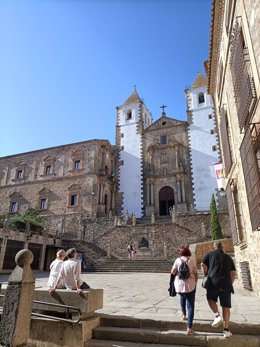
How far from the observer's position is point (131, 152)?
3356 centimetres

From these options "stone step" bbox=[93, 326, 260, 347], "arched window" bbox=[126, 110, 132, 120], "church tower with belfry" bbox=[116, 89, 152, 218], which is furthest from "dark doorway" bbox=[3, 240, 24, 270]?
"arched window" bbox=[126, 110, 132, 120]

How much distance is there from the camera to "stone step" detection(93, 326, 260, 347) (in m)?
4.17

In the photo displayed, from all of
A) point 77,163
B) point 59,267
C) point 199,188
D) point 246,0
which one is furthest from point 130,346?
point 77,163

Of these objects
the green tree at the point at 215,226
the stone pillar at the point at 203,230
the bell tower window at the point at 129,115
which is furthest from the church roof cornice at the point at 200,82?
the stone pillar at the point at 203,230

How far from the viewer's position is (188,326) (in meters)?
4.42

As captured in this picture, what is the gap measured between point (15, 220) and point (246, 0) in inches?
807

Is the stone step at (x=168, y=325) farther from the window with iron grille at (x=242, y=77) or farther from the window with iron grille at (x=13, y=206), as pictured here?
the window with iron grille at (x=13, y=206)

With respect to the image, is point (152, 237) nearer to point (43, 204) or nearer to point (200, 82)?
point (43, 204)

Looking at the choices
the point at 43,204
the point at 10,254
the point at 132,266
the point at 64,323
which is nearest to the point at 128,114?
the point at 43,204

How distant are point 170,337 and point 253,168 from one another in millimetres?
4204

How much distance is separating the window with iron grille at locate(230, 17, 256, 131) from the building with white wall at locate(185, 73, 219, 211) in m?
21.2

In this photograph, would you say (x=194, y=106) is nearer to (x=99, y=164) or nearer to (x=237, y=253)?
(x=99, y=164)

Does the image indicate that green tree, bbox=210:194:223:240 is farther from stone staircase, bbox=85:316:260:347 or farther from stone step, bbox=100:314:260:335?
stone staircase, bbox=85:316:260:347

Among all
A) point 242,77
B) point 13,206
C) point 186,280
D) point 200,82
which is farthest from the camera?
point 200,82
